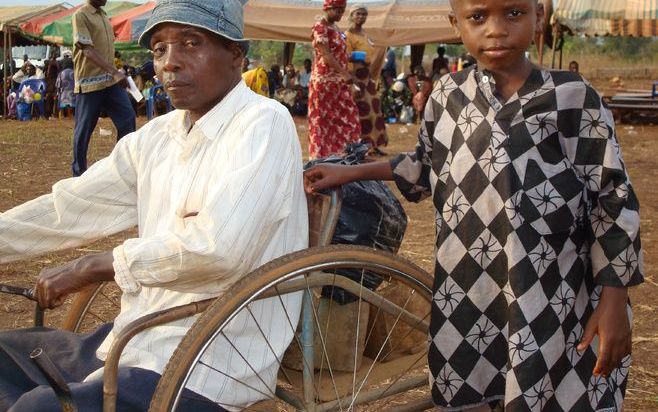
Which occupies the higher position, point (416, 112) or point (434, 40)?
point (434, 40)

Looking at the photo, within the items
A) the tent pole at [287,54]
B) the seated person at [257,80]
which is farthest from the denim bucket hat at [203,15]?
the tent pole at [287,54]

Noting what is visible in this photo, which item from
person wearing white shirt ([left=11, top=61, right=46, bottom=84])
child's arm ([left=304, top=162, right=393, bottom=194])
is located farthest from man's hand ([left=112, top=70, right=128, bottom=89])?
person wearing white shirt ([left=11, top=61, right=46, bottom=84])

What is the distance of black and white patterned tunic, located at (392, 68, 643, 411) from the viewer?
82.7 inches

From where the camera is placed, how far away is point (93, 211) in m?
2.42

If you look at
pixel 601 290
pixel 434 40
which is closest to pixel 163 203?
pixel 601 290

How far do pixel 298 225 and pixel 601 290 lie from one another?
777mm

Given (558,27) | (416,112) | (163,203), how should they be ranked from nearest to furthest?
1. (163,203)
2. (558,27)
3. (416,112)

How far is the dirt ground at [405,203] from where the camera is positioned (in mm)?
4004

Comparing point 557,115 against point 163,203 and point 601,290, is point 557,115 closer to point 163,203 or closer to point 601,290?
point 601,290

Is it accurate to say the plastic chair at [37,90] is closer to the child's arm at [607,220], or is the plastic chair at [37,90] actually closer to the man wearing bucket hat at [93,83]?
the man wearing bucket hat at [93,83]

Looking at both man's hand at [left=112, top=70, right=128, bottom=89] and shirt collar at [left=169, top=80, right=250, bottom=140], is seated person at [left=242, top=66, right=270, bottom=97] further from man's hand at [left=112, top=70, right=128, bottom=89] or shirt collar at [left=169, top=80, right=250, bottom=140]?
shirt collar at [left=169, top=80, right=250, bottom=140]

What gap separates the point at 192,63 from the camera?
2156 millimetres

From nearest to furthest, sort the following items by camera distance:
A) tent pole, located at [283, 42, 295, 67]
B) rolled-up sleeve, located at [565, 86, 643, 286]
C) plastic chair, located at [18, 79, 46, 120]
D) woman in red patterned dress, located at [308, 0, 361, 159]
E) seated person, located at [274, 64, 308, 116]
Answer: rolled-up sleeve, located at [565, 86, 643, 286]
woman in red patterned dress, located at [308, 0, 361, 159]
seated person, located at [274, 64, 308, 116]
plastic chair, located at [18, 79, 46, 120]
tent pole, located at [283, 42, 295, 67]

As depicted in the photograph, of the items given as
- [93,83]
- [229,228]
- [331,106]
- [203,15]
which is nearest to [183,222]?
[229,228]
